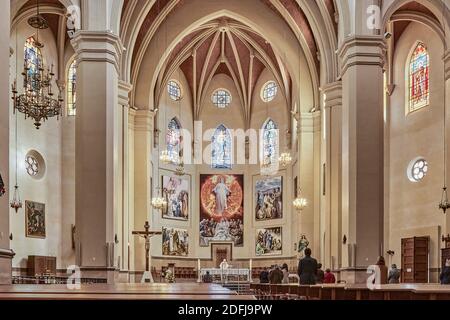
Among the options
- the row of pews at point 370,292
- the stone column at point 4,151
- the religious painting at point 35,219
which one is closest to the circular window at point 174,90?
the religious painting at point 35,219

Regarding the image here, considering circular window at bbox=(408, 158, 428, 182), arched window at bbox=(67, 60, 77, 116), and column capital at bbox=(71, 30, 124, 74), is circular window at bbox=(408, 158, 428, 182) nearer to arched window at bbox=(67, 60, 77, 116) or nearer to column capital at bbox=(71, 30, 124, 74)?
column capital at bbox=(71, 30, 124, 74)

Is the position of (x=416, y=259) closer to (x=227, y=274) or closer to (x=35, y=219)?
(x=227, y=274)

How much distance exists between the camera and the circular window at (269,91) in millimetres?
33347

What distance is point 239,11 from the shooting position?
26.6 meters

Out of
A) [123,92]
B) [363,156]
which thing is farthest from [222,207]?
[363,156]

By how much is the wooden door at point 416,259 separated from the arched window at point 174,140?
13.7m

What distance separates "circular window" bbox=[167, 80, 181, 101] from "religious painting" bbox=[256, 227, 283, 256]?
25.8ft

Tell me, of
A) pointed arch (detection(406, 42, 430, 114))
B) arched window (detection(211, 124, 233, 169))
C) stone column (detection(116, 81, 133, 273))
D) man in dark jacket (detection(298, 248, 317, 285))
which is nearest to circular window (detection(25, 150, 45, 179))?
stone column (detection(116, 81, 133, 273))

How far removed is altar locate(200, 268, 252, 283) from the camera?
93.2 ft

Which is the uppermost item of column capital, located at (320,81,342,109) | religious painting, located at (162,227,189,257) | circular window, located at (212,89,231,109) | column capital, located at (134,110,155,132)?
circular window, located at (212,89,231,109)

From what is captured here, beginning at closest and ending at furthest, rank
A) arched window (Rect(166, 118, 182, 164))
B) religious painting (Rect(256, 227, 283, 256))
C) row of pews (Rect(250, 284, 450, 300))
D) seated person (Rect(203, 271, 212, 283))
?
1. row of pews (Rect(250, 284, 450, 300))
2. seated person (Rect(203, 271, 212, 283))
3. religious painting (Rect(256, 227, 283, 256))
4. arched window (Rect(166, 118, 182, 164))
